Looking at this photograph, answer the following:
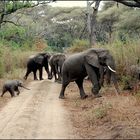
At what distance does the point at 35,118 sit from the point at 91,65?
536 centimetres

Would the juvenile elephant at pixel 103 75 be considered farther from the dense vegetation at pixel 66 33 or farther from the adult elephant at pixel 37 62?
the adult elephant at pixel 37 62

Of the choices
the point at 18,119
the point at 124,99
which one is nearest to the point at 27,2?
the point at 124,99

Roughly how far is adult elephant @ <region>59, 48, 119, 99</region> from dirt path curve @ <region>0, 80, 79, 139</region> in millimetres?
1276

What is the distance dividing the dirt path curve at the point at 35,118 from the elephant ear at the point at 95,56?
75.4 inches

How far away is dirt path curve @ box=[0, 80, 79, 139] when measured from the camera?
11984mm

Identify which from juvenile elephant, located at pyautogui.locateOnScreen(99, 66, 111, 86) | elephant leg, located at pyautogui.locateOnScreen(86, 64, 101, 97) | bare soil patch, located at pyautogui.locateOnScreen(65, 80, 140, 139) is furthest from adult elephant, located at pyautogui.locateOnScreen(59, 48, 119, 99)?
bare soil patch, located at pyautogui.locateOnScreen(65, 80, 140, 139)

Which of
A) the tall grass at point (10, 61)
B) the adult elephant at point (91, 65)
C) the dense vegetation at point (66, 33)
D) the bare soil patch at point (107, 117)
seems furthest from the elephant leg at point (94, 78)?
the tall grass at point (10, 61)

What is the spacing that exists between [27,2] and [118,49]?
6.65 meters

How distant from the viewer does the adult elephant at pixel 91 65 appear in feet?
62.0

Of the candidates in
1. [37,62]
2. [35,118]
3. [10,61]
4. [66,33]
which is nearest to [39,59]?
[37,62]

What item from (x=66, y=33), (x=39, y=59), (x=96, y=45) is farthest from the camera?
(x=66, y=33)

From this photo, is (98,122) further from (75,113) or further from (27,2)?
(27,2)

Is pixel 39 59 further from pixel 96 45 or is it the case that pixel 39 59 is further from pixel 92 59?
pixel 92 59

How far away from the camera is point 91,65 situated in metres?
19.1
